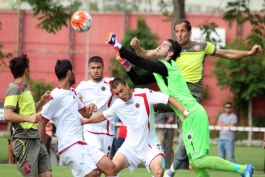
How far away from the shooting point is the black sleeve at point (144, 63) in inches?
400

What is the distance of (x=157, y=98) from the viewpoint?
10594 millimetres

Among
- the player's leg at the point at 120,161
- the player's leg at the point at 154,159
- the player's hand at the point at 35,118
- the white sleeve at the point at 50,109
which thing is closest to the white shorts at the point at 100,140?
the player's leg at the point at 120,161

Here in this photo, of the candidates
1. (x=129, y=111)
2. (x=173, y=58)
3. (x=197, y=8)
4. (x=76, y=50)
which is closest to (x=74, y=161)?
(x=129, y=111)

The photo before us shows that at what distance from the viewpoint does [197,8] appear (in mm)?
58594

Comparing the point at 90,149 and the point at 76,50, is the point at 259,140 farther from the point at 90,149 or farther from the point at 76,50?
the point at 90,149

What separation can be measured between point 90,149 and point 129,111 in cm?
100

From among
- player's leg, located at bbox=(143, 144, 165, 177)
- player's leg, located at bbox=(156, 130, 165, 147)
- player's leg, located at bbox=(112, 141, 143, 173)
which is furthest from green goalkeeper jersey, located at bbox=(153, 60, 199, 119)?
player's leg, located at bbox=(156, 130, 165, 147)

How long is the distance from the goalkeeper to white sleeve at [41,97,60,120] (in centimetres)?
116

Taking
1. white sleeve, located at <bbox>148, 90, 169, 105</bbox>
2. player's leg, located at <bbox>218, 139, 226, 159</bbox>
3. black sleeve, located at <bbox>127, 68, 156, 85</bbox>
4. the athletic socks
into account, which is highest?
black sleeve, located at <bbox>127, 68, 156, 85</bbox>

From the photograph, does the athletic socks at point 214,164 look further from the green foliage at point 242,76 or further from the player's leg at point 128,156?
the green foliage at point 242,76

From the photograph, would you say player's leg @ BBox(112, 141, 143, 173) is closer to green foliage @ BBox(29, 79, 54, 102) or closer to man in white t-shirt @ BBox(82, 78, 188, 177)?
man in white t-shirt @ BBox(82, 78, 188, 177)

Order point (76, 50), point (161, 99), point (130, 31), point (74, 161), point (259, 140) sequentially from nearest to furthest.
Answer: point (74, 161)
point (161, 99)
point (259, 140)
point (130, 31)
point (76, 50)

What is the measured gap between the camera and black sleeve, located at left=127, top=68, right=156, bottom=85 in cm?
1052

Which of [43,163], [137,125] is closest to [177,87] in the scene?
[137,125]
